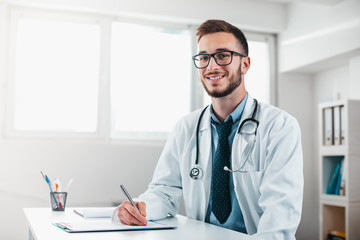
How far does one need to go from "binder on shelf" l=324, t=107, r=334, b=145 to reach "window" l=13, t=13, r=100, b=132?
196 cm

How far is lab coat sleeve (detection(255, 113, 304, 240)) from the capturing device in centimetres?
147

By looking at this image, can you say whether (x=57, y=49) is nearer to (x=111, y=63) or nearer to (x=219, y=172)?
(x=111, y=63)

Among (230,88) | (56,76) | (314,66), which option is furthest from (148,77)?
(230,88)

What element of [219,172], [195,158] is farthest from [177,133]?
[219,172]

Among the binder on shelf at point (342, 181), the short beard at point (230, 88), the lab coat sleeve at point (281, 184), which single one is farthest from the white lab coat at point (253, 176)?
the binder on shelf at point (342, 181)

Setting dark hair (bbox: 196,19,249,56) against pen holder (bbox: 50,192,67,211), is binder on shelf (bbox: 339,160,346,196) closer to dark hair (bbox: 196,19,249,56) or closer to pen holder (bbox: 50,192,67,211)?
dark hair (bbox: 196,19,249,56)

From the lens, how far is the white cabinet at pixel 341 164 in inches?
129

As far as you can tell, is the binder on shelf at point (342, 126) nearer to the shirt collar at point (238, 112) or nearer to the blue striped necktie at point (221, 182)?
the shirt collar at point (238, 112)

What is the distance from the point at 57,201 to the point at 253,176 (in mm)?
907

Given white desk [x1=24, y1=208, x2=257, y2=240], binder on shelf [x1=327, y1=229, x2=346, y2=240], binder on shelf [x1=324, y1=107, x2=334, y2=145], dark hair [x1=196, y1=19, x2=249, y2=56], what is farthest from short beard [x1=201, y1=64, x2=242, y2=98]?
binder on shelf [x1=327, y1=229, x2=346, y2=240]

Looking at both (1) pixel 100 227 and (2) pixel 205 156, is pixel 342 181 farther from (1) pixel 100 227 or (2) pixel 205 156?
(1) pixel 100 227

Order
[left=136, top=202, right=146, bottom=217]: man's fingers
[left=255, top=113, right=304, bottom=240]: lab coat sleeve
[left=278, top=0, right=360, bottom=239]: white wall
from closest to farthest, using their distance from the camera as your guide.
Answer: [left=255, top=113, right=304, bottom=240]: lab coat sleeve → [left=136, top=202, right=146, bottom=217]: man's fingers → [left=278, top=0, right=360, bottom=239]: white wall

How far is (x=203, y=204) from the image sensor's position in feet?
5.99

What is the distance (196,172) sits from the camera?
1.85 meters
